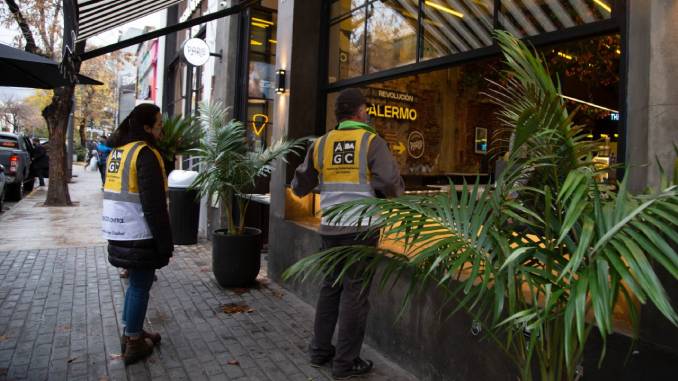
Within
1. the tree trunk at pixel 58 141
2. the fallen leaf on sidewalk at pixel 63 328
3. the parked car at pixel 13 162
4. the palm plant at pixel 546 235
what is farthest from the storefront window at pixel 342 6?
the parked car at pixel 13 162

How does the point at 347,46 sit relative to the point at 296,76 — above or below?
above

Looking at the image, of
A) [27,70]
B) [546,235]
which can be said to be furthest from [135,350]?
[546,235]

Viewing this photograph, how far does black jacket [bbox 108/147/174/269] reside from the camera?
3627 millimetres

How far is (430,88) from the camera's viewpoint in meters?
9.89

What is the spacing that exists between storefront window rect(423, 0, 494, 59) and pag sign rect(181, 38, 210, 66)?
5234mm

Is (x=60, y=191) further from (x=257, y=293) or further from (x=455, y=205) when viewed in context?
(x=455, y=205)

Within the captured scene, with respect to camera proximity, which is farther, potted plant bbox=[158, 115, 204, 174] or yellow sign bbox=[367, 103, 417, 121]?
yellow sign bbox=[367, 103, 417, 121]

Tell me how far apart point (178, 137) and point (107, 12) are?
153 centimetres

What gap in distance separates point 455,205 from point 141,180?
2.52 meters

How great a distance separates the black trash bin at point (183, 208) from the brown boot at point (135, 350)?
14.4 ft

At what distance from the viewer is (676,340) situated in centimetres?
221

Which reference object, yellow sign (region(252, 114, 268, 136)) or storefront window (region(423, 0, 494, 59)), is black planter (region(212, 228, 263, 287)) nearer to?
storefront window (region(423, 0, 494, 59))

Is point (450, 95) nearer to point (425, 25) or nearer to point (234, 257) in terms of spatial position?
point (425, 25)

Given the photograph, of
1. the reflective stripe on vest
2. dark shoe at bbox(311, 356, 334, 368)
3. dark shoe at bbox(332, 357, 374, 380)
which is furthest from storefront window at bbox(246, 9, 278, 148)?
dark shoe at bbox(332, 357, 374, 380)
